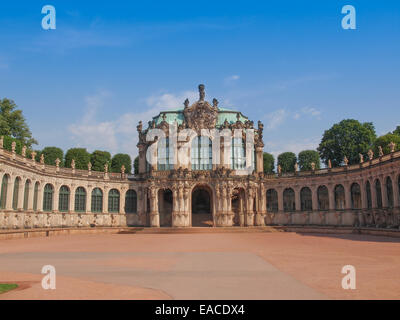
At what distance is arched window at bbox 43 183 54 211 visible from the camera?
59.3 meters

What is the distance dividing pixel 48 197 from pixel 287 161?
2143 inches

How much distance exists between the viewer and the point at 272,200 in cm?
7044

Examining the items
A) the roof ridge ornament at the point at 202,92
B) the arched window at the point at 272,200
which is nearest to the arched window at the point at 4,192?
the roof ridge ornament at the point at 202,92

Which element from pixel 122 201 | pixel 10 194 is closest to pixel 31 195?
pixel 10 194

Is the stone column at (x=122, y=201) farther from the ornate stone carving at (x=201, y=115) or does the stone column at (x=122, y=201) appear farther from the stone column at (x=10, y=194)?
the stone column at (x=10, y=194)

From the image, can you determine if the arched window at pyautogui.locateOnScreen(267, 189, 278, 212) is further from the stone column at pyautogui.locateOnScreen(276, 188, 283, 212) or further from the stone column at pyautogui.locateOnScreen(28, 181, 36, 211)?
the stone column at pyautogui.locateOnScreen(28, 181, 36, 211)

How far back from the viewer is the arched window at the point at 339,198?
61.0 metres

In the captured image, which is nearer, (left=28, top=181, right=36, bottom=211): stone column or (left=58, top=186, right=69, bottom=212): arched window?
(left=28, top=181, right=36, bottom=211): stone column

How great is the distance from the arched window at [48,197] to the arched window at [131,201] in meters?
14.9

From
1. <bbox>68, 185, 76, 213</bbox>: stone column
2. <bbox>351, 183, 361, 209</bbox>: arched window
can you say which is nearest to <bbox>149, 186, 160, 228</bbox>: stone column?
<bbox>68, 185, 76, 213</bbox>: stone column

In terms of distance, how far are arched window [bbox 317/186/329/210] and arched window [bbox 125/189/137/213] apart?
35720mm

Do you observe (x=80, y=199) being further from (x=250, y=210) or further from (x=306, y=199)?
(x=306, y=199)

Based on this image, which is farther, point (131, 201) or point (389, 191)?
point (131, 201)
